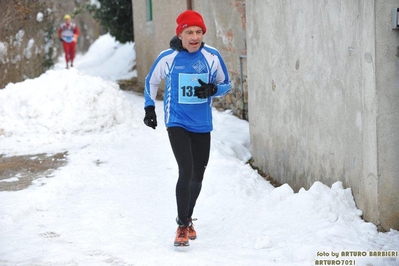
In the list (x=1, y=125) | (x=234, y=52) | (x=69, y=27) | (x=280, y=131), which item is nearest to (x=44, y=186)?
(x=280, y=131)

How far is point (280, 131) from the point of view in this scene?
7594mm

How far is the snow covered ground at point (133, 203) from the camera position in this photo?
5.34m

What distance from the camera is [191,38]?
552 cm

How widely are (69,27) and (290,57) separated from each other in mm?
14812

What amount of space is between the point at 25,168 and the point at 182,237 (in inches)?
148

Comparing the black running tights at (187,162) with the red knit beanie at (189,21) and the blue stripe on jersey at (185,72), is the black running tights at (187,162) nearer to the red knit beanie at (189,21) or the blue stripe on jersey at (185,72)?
the blue stripe on jersey at (185,72)

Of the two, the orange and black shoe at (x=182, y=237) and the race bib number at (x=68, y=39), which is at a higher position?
the race bib number at (x=68, y=39)

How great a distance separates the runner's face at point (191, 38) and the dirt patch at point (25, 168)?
310 centimetres

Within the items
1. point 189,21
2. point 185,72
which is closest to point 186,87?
point 185,72

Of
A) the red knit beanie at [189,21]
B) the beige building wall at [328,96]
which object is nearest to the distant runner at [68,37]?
→ the beige building wall at [328,96]

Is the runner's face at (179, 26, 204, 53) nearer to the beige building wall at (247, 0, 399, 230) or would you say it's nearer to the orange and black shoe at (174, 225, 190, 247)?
the beige building wall at (247, 0, 399, 230)

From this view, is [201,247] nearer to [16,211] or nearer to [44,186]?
[16,211]

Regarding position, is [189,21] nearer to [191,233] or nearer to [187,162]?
[187,162]

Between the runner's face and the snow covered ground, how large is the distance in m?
1.55
